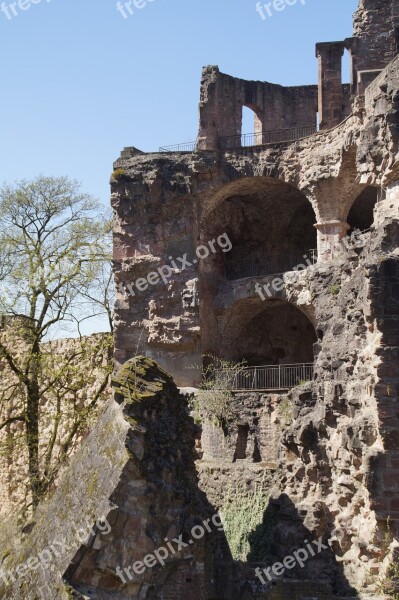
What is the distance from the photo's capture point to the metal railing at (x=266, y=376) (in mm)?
22998

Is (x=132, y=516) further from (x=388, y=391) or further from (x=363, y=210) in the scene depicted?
(x=363, y=210)

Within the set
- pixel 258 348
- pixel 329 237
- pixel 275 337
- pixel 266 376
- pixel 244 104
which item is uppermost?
pixel 244 104

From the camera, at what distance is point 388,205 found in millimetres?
14406

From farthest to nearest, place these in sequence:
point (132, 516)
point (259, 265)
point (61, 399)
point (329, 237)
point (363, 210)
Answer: point (259, 265), point (363, 210), point (61, 399), point (329, 237), point (132, 516)

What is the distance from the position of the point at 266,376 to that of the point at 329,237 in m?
4.26

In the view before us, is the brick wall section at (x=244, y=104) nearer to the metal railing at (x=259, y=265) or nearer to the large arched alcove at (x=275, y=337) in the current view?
the metal railing at (x=259, y=265)

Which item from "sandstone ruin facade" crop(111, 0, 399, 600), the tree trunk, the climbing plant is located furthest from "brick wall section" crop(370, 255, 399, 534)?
the tree trunk

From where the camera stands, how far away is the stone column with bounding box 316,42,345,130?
89.5 feet

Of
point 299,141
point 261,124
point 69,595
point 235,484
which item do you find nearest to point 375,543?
point 69,595

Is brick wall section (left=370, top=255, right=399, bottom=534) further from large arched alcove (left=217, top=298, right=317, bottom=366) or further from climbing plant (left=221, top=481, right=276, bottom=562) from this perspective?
large arched alcove (left=217, top=298, right=317, bottom=366)

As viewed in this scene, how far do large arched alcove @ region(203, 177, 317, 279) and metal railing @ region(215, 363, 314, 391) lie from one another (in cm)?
433

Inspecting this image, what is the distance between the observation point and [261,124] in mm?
30719

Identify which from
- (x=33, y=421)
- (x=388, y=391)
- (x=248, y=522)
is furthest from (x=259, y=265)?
(x=388, y=391)

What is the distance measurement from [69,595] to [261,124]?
74.9 feet
